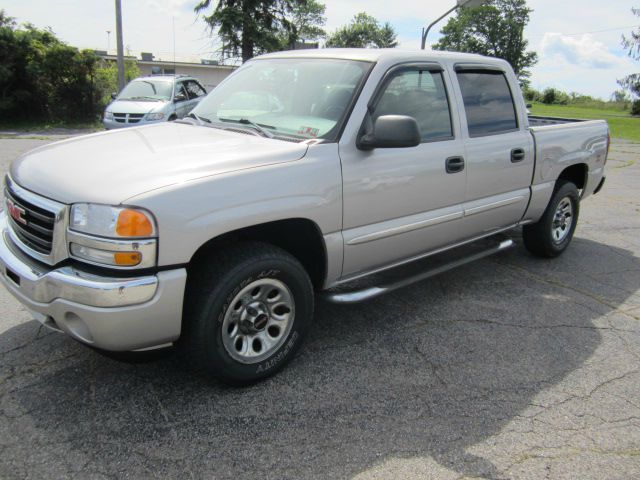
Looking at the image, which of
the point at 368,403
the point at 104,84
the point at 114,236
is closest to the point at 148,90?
the point at 104,84

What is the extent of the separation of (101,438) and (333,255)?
1593mm

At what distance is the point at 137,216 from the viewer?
246 cm

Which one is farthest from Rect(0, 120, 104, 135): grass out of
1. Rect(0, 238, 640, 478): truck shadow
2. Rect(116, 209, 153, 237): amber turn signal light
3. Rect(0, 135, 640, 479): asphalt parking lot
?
Rect(116, 209, 153, 237): amber turn signal light

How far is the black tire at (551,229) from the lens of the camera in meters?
5.30

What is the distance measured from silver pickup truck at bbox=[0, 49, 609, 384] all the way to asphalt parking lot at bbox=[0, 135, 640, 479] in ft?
1.10

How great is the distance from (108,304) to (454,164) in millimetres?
2573

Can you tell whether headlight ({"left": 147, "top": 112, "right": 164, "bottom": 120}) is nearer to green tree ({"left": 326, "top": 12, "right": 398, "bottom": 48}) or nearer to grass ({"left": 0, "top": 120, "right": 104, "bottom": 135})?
grass ({"left": 0, "top": 120, "right": 104, "bottom": 135})

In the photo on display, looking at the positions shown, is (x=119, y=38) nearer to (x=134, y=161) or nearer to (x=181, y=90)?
(x=181, y=90)

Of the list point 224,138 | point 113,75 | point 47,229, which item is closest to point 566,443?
point 224,138

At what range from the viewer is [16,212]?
296 cm

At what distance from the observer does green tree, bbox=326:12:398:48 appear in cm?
8219

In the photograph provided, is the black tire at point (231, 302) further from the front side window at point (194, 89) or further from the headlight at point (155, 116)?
the front side window at point (194, 89)

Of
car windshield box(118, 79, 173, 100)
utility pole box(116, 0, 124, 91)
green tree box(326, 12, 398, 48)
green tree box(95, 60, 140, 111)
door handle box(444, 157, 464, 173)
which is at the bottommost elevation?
door handle box(444, 157, 464, 173)

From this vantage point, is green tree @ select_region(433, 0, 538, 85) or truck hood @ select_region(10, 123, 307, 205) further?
green tree @ select_region(433, 0, 538, 85)
